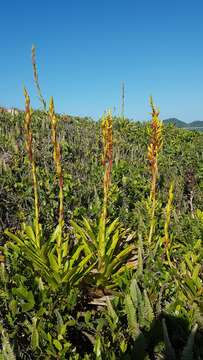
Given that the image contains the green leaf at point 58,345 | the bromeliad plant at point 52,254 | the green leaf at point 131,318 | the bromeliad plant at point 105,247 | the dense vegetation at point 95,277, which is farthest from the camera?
the bromeliad plant at point 105,247

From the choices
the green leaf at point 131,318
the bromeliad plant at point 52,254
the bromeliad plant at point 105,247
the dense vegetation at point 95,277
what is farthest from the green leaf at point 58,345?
the bromeliad plant at point 105,247

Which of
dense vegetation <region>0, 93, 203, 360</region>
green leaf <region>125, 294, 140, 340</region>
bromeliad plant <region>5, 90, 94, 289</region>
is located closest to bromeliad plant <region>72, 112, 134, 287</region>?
dense vegetation <region>0, 93, 203, 360</region>

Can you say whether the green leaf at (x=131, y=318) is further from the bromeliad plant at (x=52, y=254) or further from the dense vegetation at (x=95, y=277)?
the bromeliad plant at (x=52, y=254)

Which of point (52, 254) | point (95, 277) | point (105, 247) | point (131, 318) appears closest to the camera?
point (131, 318)

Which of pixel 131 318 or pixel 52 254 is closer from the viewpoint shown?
pixel 131 318

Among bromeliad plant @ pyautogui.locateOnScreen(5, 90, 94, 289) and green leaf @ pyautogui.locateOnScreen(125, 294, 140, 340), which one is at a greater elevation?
bromeliad plant @ pyautogui.locateOnScreen(5, 90, 94, 289)

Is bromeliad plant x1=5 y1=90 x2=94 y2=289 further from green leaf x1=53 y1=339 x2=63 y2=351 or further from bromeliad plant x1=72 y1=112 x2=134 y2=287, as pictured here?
green leaf x1=53 y1=339 x2=63 y2=351

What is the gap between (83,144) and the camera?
11359 mm

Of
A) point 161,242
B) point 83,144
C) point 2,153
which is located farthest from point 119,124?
point 161,242

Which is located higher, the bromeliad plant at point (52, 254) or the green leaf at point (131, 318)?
the bromeliad plant at point (52, 254)

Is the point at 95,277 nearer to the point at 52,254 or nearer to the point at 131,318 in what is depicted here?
the point at 52,254

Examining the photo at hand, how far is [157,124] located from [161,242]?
181 cm

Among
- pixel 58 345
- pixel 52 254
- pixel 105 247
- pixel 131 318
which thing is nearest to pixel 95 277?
pixel 105 247

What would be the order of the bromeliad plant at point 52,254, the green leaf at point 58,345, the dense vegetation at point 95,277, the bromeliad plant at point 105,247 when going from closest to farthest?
the green leaf at point 58,345 < the dense vegetation at point 95,277 < the bromeliad plant at point 52,254 < the bromeliad plant at point 105,247
